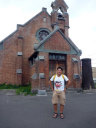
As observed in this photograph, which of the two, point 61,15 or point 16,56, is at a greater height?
point 61,15

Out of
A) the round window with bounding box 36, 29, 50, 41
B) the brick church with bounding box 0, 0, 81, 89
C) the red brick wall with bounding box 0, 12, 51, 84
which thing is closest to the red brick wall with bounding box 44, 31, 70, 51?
the brick church with bounding box 0, 0, 81, 89

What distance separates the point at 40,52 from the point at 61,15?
11.5 metres

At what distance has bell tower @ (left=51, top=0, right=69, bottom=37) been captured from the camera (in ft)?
66.2

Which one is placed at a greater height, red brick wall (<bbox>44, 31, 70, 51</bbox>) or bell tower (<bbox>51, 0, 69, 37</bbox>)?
bell tower (<bbox>51, 0, 69, 37</bbox>)

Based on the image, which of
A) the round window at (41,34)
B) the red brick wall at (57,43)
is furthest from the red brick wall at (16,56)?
the red brick wall at (57,43)

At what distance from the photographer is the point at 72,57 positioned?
14.2 m

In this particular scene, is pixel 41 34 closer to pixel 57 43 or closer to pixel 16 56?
pixel 16 56

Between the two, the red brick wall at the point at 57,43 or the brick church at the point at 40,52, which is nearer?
the brick church at the point at 40,52

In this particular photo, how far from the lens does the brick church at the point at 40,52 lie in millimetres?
12766

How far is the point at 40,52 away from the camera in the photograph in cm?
1275

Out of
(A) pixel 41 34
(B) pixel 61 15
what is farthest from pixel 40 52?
(B) pixel 61 15

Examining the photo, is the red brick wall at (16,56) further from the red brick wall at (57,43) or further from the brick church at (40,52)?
the red brick wall at (57,43)

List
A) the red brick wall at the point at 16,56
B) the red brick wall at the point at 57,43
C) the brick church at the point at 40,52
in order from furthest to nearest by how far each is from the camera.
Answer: the red brick wall at the point at 16,56 → the red brick wall at the point at 57,43 → the brick church at the point at 40,52

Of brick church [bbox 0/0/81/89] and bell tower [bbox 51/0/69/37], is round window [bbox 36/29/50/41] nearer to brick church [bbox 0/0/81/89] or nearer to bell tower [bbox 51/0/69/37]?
brick church [bbox 0/0/81/89]
